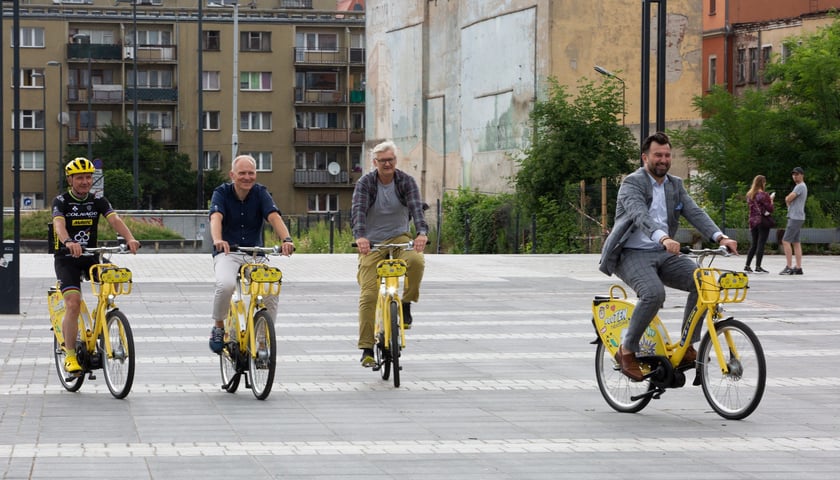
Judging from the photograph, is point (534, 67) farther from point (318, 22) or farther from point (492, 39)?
point (318, 22)

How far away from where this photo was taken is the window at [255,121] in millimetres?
87125

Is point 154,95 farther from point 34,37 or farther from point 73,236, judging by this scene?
point 73,236

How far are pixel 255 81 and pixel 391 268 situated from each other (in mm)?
78415

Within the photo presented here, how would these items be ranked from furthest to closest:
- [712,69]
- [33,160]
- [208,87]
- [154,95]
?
1. [208,87]
2. [154,95]
3. [33,160]
4. [712,69]

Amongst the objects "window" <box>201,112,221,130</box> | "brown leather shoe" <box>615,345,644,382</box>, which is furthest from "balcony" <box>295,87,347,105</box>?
"brown leather shoe" <box>615,345,644,382</box>

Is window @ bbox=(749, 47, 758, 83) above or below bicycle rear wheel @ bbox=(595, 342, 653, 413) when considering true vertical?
above

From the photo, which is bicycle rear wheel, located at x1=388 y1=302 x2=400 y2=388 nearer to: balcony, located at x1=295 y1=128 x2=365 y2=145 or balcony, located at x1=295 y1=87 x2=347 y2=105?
balcony, located at x1=295 y1=128 x2=365 y2=145

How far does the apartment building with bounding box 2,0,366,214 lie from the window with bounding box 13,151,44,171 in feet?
0.20

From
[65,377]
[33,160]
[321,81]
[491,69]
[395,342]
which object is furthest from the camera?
[321,81]

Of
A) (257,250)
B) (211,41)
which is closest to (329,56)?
(211,41)

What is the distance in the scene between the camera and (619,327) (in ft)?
30.2

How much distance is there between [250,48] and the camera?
87875 mm

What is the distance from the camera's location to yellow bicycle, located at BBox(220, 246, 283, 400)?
966 cm

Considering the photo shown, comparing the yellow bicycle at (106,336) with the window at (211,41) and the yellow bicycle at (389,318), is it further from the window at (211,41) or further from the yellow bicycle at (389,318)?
the window at (211,41)
